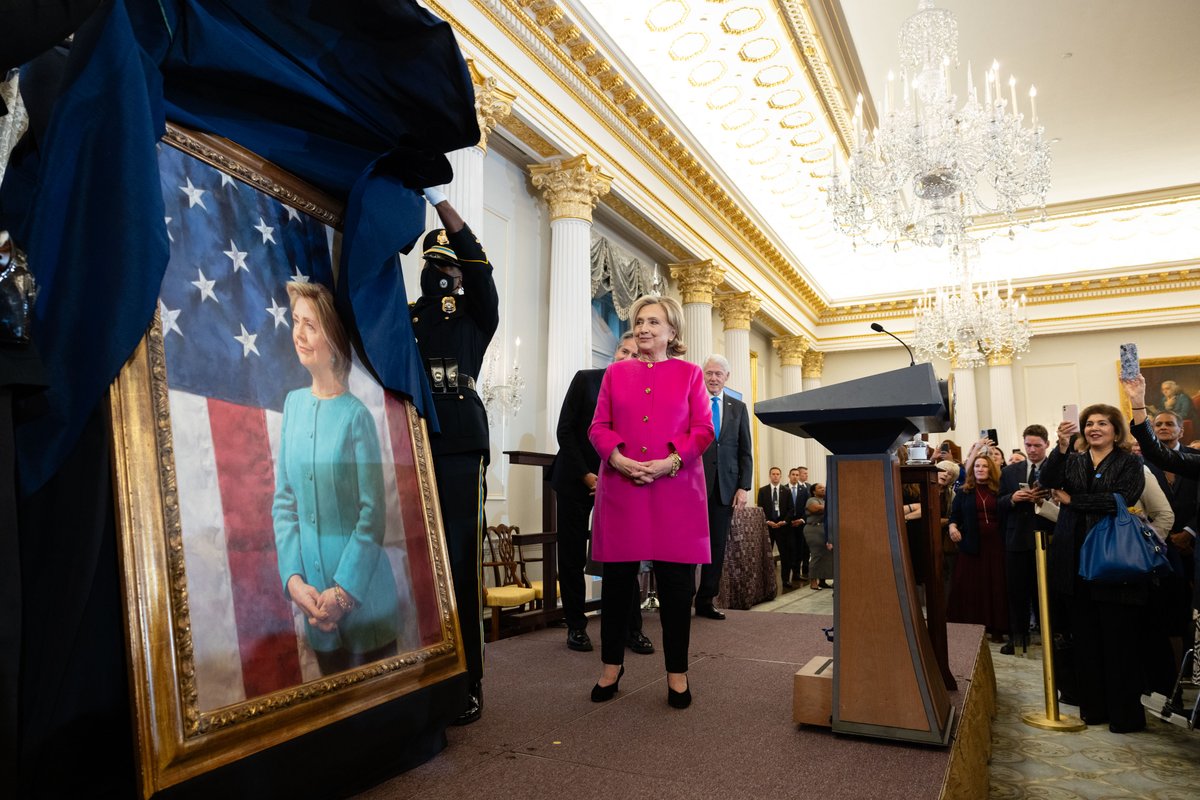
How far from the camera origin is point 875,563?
199 cm

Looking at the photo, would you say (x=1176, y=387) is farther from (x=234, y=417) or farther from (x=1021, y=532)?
(x=234, y=417)

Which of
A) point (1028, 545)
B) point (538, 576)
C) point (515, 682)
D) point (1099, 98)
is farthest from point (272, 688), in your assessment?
point (1099, 98)

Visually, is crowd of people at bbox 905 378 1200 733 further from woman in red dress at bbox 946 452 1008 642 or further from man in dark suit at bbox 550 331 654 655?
man in dark suit at bbox 550 331 654 655

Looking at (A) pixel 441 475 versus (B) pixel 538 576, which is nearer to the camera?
(A) pixel 441 475

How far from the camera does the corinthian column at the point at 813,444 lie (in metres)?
15.4

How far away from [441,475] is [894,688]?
129 centimetres

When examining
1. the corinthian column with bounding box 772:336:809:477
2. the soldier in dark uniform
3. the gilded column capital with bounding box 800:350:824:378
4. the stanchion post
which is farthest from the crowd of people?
the gilded column capital with bounding box 800:350:824:378

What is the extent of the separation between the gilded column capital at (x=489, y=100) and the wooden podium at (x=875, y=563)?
4252mm

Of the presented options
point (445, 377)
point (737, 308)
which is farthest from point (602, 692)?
point (737, 308)

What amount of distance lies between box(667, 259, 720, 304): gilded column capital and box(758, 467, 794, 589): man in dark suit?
2.98 meters

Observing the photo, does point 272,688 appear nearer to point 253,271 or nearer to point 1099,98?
point 253,271

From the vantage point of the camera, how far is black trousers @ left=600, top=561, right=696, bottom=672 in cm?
230

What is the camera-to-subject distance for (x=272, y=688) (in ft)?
4.21

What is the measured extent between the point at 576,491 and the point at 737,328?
8.77m
